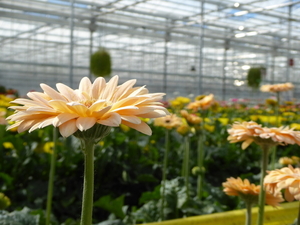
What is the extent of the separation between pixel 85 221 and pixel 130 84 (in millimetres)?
206

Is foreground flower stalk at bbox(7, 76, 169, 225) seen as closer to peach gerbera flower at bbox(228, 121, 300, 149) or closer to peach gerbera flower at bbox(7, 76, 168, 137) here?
peach gerbera flower at bbox(7, 76, 168, 137)

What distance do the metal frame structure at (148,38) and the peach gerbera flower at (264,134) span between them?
281 inches

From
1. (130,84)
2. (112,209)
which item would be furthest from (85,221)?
(112,209)

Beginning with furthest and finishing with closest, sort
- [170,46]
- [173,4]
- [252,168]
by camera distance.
Result: [170,46]
[173,4]
[252,168]

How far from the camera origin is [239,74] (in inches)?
634

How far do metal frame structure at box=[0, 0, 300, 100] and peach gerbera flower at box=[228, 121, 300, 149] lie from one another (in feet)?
23.4

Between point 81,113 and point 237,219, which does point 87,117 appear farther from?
point 237,219

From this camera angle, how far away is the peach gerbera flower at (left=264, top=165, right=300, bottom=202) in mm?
610

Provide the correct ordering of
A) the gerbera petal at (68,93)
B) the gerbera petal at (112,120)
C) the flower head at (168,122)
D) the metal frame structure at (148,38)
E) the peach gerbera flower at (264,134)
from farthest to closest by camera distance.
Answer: the metal frame structure at (148,38)
the flower head at (168,122)
the peach gerbera flower at (264,134)
the gerbera petal at (68,93)
the gerbera petal at (112,120)

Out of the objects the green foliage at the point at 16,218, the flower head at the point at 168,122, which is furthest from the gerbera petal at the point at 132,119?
the flower head at the point at 168,122

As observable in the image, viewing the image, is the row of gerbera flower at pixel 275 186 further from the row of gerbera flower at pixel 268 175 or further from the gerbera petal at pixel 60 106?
the gerbera petal at pixel 60 106

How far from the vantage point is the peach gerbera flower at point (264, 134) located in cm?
71

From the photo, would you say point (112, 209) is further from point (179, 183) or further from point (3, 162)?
point (3, 162)

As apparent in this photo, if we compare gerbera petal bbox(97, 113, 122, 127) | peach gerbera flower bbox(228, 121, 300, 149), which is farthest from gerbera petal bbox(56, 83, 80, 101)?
peach gerbera flower bbox(228, 121, 300, 149)
